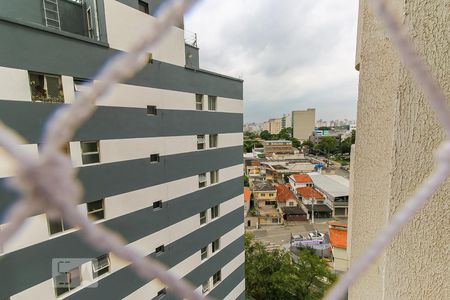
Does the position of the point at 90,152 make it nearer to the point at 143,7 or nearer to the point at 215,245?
the point at 143,7

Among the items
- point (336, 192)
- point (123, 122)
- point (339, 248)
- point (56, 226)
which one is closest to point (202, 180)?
point (123, 122)

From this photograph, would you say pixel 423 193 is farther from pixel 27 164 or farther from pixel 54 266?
pixel 54 266

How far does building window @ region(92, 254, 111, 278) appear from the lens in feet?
11.7

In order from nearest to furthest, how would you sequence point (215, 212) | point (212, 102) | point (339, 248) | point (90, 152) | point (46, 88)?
point (46, 88) < point (90, 152) < point (212, 102) < point (215, 212) < point (339, 248)

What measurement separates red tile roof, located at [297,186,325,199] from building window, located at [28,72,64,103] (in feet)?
63.7

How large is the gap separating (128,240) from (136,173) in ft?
3.66

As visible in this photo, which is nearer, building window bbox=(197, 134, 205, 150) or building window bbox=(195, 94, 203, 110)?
building window bbox=(195, 94, 203, 110)

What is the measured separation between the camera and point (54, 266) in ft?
9.87

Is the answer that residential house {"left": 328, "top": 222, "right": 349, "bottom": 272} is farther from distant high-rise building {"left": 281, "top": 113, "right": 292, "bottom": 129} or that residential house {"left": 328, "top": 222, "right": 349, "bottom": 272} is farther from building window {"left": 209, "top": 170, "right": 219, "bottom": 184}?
distant high-rise building {"left": 281, "top": 113, "right": 292, "bottom": 129}

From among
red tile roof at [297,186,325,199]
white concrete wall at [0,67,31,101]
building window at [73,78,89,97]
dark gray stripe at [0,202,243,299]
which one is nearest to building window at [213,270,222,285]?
dark gray stripe at [0,202,243,299]

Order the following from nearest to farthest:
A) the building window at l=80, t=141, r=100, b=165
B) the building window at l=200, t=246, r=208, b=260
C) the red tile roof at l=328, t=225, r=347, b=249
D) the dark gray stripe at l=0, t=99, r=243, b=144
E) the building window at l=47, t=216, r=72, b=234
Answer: the dark gray stripe at l=0, t=99, r=243, b=144
the building window at l=47, t=216, r=72, b=234
the building window at l=80, t=141, r=100, b=165
the building window at l=200, t=246, r=208, b=260
the red tile roof at l=328, t=225, r=347, b=249

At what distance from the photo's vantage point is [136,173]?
3936 mm

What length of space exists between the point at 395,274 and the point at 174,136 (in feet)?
13.4

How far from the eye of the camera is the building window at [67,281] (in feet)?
10.2
